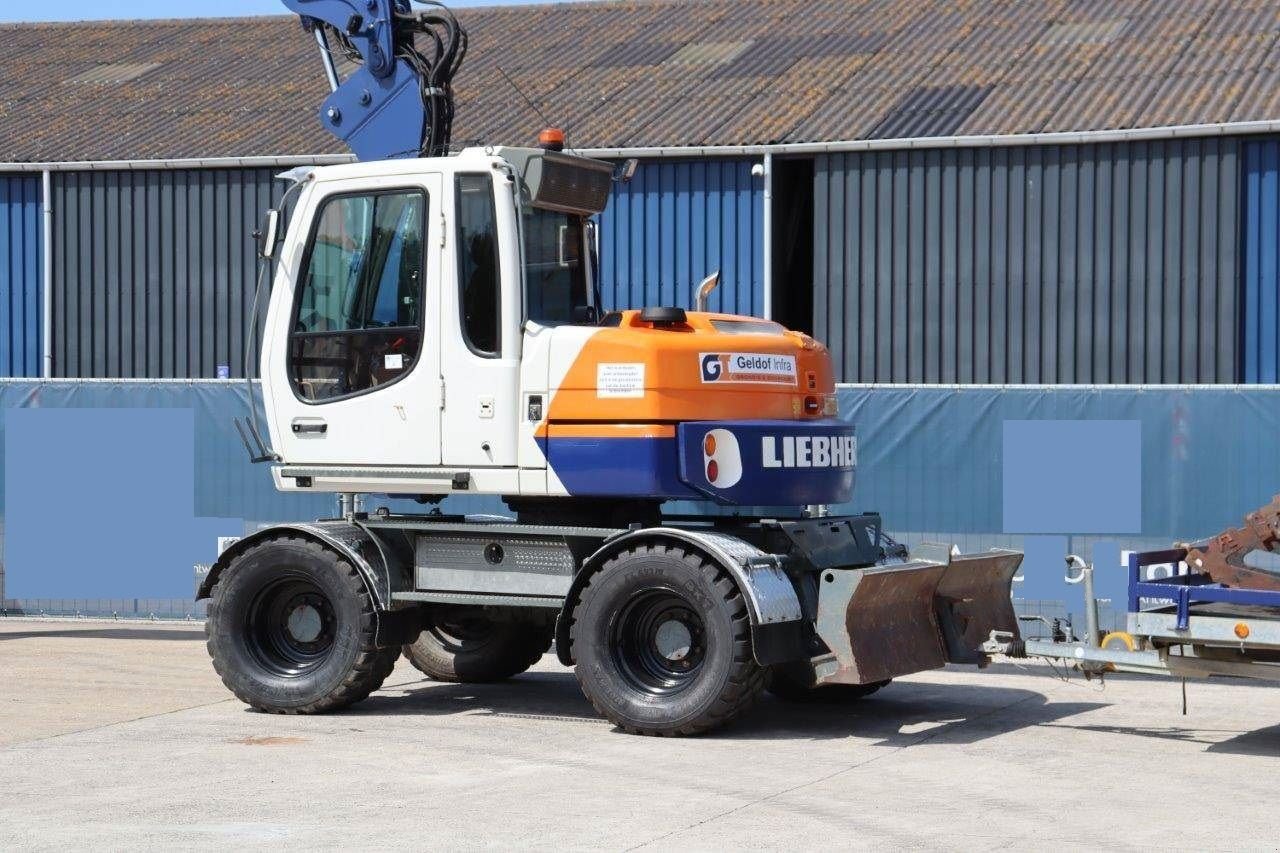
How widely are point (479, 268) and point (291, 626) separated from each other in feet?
8.46

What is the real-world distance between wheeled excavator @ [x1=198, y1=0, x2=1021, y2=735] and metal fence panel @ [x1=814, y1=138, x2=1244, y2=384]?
707 centimetres

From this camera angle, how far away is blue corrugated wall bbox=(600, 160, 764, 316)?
19000mm

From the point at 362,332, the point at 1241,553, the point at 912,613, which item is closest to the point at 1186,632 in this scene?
the point at 1241,553

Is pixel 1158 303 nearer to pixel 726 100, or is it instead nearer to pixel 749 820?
pixel 726 100

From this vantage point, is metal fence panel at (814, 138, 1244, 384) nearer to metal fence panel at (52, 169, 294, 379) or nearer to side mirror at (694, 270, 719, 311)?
metal fence panel at (52, 169, 294, 379)

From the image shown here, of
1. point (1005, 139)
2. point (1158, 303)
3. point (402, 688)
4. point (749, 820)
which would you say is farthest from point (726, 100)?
point (749, 820)

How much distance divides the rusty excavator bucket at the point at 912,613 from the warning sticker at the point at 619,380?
150cm

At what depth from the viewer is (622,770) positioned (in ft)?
30.6

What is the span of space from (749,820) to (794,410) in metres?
3.43

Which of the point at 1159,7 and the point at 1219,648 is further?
the point at 1159,7

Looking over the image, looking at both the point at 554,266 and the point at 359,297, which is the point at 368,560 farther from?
the point at 554,266

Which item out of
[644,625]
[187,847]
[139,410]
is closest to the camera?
[187,847]

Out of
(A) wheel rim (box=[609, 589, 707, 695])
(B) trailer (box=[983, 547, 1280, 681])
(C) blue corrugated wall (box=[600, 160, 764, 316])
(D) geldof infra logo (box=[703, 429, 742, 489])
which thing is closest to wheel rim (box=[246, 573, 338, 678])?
(A) wheel rim (box=[609, 589, 707, 695])

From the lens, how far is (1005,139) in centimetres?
1809
